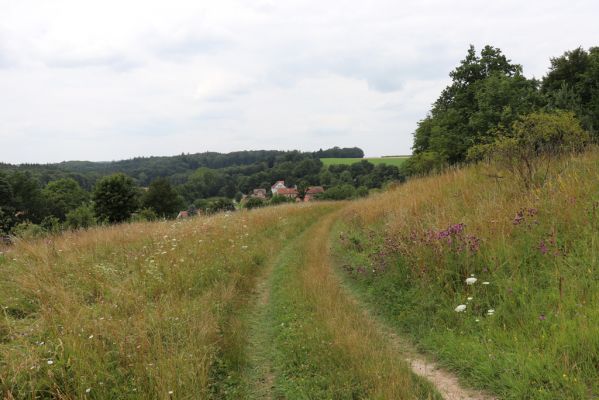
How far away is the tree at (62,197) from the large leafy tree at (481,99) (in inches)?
2702

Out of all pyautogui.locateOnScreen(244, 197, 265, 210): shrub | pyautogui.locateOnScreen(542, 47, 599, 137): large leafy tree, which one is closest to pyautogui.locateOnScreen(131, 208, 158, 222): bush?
pyautogui.locateOnScreen(244, 197, 265, 210): shrub

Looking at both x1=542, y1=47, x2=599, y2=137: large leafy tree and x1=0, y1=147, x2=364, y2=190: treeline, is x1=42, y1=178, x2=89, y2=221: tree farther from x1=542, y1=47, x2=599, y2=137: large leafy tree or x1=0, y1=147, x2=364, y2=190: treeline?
x1=542, y1=47, x2=599, y2=137: large leafy tree

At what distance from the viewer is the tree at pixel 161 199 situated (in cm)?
5912

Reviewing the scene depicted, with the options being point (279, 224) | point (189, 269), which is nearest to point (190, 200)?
point (279, 224)

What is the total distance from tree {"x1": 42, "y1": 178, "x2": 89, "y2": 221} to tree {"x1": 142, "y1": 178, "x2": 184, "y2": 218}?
61.5ft

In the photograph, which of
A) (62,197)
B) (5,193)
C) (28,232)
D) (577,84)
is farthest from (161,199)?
(577,84)

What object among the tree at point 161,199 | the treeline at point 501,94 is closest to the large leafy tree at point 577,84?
the treeline at point 501,94

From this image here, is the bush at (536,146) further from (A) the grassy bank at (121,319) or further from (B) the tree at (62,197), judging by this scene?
(B) the tree at (62,197)

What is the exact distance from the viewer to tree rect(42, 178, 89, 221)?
65.6 m

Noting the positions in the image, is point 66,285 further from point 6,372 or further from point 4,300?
point 6,372

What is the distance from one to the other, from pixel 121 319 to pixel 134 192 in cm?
5496

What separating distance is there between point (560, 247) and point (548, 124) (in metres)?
6.53

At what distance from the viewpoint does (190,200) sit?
10231cm

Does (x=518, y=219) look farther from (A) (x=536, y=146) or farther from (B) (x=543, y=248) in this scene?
(A) (x=536, y=146)
